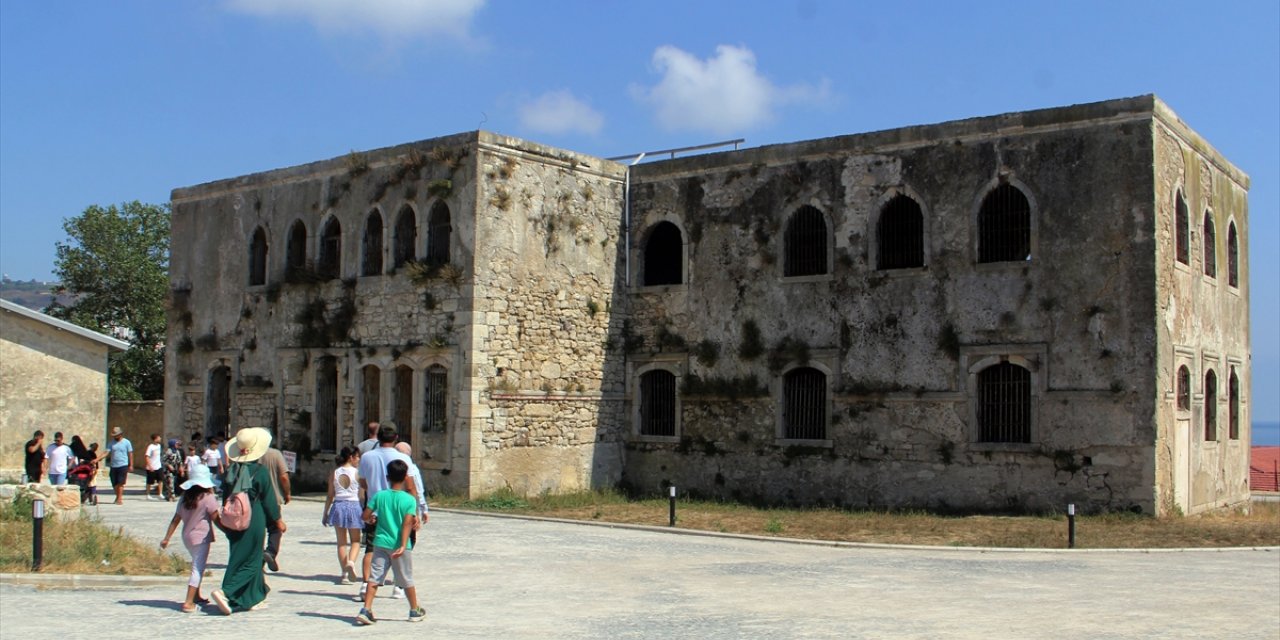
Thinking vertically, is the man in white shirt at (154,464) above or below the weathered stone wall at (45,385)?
below

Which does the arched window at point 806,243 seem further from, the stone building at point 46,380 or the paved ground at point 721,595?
the stone building at point 46,380

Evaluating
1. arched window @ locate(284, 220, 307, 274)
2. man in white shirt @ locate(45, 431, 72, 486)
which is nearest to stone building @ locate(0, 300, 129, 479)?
man in white shirt @ locate(45, 431, 72, 486)

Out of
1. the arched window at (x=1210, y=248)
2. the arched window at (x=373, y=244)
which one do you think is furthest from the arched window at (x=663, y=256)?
the arched window at (x=1210, y=248)

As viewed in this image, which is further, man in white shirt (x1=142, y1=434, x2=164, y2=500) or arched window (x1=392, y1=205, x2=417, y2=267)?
arched window (x1=392, y1=205, x2=417, y2=267)

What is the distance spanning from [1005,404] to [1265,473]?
55.3 feet

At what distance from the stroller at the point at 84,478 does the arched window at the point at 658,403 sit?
10545 mm

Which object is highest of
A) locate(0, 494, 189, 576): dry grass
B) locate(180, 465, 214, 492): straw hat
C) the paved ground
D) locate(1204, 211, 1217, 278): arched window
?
locate(1204, 211, 1217, 278): arched window

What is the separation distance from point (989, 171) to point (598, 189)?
7.97 meters

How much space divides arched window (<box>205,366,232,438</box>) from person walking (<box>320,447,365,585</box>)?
16376 mm

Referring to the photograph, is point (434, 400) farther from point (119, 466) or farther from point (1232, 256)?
point (1232, 256)

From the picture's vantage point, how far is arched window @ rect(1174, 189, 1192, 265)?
2255 cm

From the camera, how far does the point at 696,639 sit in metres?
10.8

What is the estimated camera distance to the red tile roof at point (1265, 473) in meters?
33.6

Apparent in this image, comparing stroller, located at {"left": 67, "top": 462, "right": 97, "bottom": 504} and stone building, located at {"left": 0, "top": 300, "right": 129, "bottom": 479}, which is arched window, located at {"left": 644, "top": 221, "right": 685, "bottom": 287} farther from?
stroller, located at {"left": 67, "top": 462, "right": 97, "bottom": 504}
